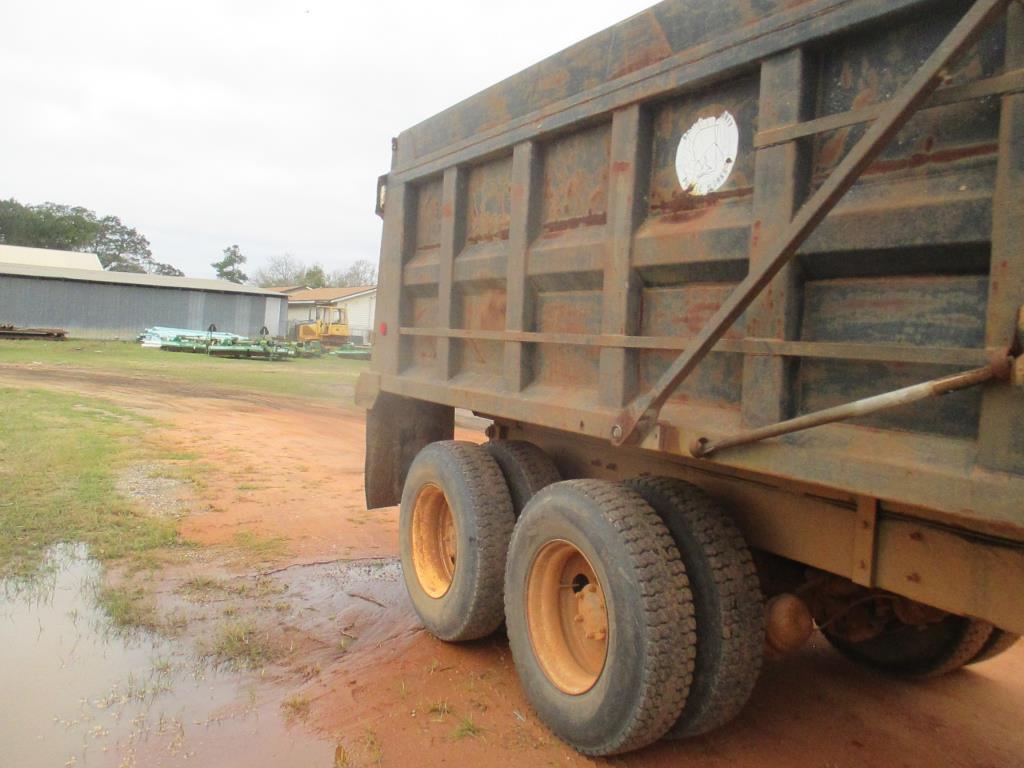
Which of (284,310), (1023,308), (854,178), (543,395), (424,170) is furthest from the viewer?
(284,310)

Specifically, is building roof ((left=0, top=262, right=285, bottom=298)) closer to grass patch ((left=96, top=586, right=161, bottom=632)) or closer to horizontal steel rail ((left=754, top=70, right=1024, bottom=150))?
grass patch ((left=96, top=586, right=161, bottom=632))

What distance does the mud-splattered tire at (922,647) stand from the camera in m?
3.64

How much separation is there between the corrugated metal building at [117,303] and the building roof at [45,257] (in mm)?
14090

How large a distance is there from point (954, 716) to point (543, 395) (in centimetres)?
241

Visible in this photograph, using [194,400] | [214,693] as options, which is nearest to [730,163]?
[214,693]

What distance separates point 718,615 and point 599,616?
20.0 inches

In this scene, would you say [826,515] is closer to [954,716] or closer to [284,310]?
[954,716]

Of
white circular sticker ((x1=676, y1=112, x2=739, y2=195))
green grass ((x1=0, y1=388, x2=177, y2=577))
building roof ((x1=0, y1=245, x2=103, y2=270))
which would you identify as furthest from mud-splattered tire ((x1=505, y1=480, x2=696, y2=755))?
building roof ((x1=0, y1=245, x2=103, y2=270))

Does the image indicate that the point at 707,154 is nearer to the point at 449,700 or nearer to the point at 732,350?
the point at 732,350

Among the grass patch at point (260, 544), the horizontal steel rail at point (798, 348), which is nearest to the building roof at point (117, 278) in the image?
the grass patch at point (260, 544)

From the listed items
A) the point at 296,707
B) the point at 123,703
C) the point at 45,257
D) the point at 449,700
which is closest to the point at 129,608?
the point at 123,703

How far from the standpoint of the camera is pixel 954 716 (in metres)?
3.65

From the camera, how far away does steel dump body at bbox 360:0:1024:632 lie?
2.02 meters

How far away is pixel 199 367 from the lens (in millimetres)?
24672
